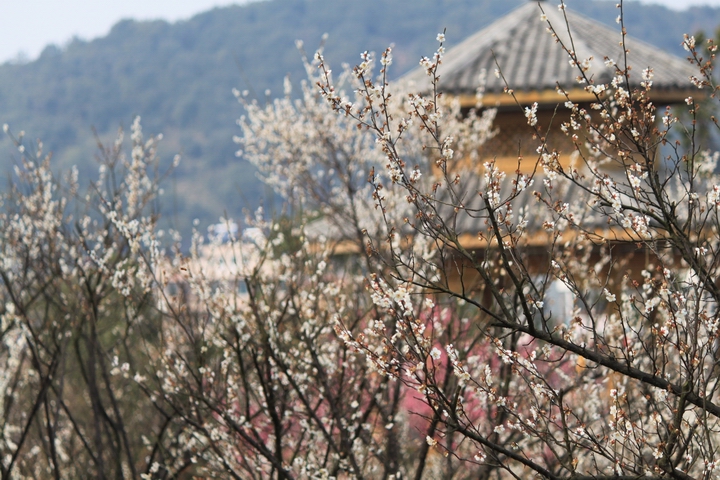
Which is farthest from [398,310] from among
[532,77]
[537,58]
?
[537,58]

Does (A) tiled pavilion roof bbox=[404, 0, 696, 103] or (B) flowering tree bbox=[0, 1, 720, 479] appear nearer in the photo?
(B) flowering tree bbox=[0, 1, 720, 479]

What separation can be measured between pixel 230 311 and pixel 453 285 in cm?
438

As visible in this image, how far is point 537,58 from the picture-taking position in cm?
1272

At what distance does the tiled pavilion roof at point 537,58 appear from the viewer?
1184 centimetres

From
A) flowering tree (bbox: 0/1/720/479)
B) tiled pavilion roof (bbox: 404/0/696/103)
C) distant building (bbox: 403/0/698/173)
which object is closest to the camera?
flowering tree (bbox: 0/1/720/479)

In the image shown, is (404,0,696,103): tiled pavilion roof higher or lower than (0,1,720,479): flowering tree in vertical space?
higher

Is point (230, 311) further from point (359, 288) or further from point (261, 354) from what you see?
point (359, 288)

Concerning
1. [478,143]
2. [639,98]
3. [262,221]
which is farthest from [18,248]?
[639,98]

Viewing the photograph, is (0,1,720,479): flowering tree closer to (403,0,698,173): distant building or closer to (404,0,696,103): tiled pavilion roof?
(403,0,698,173): distant building

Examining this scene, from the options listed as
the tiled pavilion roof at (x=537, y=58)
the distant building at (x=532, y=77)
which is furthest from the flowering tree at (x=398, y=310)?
the tiled pavilion roof at (x=537, y=58)

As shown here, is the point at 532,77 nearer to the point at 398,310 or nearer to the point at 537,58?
the point at 537,58

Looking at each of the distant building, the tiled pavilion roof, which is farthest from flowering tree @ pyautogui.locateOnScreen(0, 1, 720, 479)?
the tiled pavilion roof

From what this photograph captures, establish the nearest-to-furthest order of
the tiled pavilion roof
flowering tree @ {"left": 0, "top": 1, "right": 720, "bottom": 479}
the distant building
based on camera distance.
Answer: flowering tree @ {"left": 0, "top": 1, "right": 720, "bottom": 479} < the distant building < the tiled pavilion roof

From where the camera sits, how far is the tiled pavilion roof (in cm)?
1184
